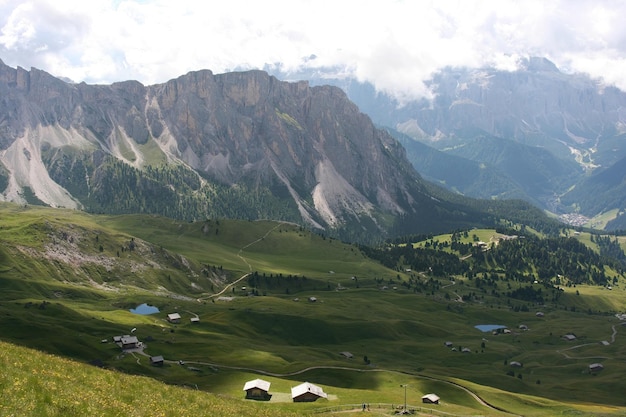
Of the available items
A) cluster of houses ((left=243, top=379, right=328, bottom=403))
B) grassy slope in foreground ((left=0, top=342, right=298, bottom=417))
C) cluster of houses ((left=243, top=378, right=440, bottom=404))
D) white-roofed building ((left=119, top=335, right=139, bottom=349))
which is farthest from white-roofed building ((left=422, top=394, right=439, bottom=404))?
white-roofed building ((left=119, top=335, right=139, bottom=349))

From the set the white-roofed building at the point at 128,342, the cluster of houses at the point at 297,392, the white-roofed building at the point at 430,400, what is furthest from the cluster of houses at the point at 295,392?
the white-roofed building at the point at 128,342

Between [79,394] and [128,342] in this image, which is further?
[128,342]

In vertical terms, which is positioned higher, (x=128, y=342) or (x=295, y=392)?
(x=295, y=392)

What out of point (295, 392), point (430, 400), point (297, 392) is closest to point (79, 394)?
point (297, 392)

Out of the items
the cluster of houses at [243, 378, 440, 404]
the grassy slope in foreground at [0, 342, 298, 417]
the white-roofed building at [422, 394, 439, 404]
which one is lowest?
the white-roofed building at [422, 394, 439, 404]

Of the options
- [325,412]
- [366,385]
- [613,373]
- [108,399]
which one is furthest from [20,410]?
[613,373]

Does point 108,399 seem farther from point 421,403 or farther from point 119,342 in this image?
point 119,342

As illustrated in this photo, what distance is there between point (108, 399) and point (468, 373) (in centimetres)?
14840

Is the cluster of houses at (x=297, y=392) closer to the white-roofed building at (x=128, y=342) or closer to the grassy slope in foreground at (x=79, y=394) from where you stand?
the grassy slope in foreground at (x=79, y=394)

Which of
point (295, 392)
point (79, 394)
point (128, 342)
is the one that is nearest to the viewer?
point (79, 394)

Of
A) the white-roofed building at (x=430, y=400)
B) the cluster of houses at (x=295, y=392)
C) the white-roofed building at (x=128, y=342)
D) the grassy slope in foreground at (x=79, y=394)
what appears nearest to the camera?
the grassy slope in foreground at (x=79, y=394)

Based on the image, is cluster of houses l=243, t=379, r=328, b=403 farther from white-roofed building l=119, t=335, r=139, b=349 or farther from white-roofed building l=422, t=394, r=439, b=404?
white-roofed building l=119, t=335, r=139, b=349

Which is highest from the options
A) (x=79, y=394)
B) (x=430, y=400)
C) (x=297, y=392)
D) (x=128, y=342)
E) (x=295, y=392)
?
(x=79, y=394)

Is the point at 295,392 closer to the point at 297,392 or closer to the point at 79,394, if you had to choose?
the point at 297,392
